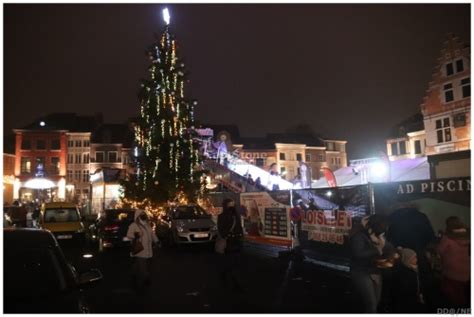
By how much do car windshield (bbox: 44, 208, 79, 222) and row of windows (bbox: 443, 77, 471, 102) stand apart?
27.3 metres

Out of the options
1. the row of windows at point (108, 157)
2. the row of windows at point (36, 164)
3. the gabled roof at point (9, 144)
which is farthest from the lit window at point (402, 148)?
the gabled roof at point (9, 144)

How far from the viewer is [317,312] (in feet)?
24.9

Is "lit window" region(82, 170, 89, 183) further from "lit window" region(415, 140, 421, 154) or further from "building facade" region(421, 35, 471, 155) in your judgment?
"building facade" region(421, 35, 471, 155)

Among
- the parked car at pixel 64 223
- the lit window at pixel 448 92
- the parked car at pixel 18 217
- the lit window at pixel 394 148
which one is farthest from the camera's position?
the lit window at pixel 394 148

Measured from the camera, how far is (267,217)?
52.4 feet

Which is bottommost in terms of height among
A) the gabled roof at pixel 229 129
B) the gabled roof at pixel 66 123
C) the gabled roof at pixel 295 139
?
the gabled roof at pixel 295 139

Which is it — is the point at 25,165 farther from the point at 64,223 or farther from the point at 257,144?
the point at 64,223

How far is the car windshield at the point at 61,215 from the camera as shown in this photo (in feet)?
65.3

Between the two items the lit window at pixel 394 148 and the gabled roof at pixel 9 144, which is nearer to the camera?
the lit window at pixel 394 148

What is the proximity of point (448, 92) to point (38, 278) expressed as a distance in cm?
3397

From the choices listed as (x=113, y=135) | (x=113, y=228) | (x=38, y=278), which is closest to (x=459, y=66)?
(x=113, y=228)

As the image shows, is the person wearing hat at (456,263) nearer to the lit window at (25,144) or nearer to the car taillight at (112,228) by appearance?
the car taillight at (112,228)

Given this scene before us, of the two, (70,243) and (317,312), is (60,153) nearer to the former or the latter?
(70,243)

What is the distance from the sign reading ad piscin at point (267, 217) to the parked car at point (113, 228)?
16.5 feet
